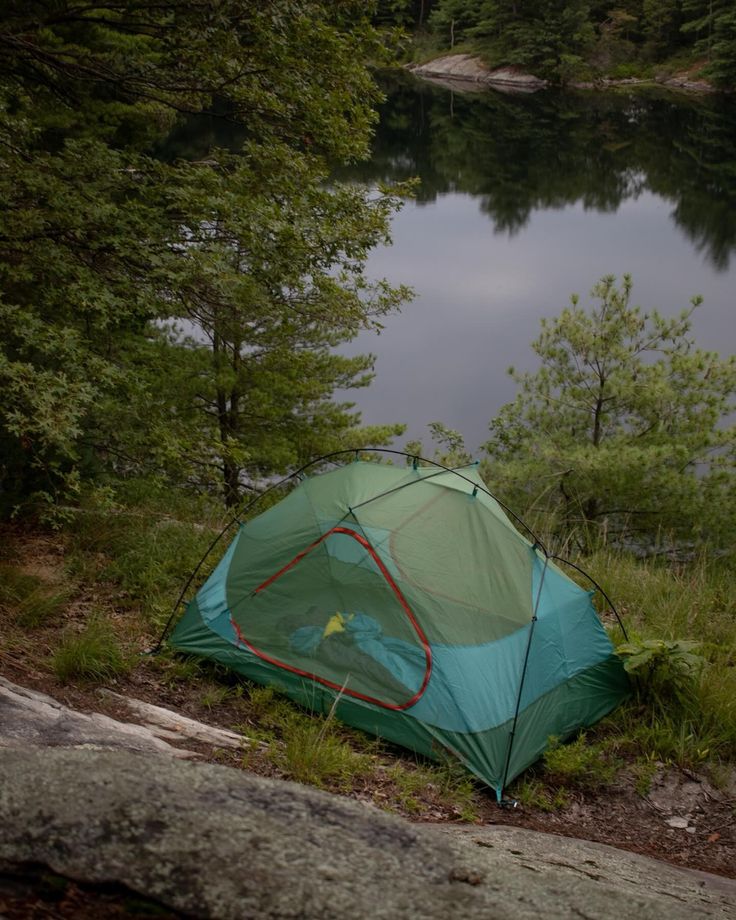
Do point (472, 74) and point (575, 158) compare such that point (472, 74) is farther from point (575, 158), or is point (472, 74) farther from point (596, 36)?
point (575, 158)

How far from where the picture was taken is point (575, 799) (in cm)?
457

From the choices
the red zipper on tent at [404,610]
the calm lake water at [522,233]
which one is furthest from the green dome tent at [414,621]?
the calm lake water at [522,233]

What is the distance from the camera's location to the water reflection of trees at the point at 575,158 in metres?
34.4

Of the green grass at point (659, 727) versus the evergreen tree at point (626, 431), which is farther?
the evergreen tree at point (626, 431)

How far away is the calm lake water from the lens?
23.8m

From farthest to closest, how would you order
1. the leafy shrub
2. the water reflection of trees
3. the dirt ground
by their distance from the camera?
the water reflection of trees
the leafy shrub
the dirt ground

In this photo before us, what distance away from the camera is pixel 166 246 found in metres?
6.11

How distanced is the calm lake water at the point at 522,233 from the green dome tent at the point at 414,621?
12.4 metres

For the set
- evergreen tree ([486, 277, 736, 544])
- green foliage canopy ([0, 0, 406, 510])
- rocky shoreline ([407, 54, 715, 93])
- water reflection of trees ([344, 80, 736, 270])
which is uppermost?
rocky shoreline ([407, 54, 715, 93])

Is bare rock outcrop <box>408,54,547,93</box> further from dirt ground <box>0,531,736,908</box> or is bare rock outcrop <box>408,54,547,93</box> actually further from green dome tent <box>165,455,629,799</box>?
dirt ground <box>0,531,736,908</box>

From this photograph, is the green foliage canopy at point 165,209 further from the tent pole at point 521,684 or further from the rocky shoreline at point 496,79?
the rocky shoreline at point 496,79

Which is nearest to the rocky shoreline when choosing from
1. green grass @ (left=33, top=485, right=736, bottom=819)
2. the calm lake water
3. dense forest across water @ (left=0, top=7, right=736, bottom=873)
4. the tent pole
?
the calm lake water

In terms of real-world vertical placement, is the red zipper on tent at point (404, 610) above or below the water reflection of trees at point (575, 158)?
below

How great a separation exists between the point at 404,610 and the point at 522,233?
32.9m
